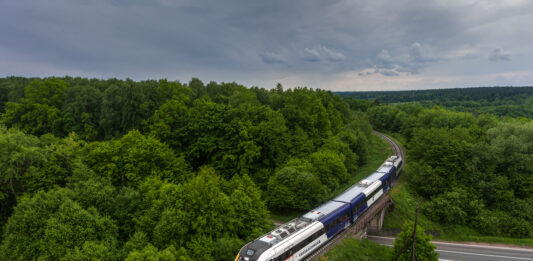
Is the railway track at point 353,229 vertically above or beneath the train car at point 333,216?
beneath

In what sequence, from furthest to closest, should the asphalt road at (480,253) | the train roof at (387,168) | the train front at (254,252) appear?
the train roof at (387,168)
the asphalt road at (480,253)
the train front at (254,252)

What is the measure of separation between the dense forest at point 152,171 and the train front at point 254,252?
10.3 feet

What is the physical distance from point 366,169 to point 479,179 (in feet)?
72.7

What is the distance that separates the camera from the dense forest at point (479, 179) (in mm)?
44438

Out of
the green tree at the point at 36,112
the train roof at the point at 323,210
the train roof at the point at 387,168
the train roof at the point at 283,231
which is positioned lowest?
the train roof at the point at 387,168

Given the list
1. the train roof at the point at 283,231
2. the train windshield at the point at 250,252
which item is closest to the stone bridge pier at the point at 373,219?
the train roof at the point at 283,231

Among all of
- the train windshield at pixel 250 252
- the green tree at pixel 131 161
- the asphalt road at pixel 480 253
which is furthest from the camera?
the asphalt road at pixel 480 253

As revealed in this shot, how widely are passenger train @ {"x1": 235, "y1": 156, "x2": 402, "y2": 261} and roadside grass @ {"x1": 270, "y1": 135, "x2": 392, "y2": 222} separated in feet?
21.1

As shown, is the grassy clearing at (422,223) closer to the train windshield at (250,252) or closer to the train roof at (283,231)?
the train roof at (283,231)

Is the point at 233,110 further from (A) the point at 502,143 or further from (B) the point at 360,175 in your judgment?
(A) the point at 502,143

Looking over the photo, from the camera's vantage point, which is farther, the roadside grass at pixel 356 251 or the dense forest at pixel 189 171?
the roadside grass at pixel 356 251

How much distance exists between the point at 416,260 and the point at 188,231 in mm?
26165

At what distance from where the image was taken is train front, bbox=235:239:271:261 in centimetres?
2273

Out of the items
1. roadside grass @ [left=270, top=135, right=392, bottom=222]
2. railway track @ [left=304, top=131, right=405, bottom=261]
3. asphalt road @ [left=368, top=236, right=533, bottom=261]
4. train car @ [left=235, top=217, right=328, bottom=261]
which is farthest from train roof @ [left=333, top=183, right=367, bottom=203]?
asphalt road @ [left=368, top=236, right=533, bottom=261]
